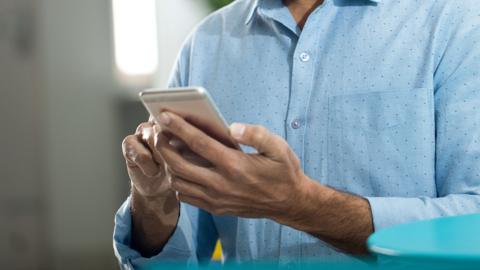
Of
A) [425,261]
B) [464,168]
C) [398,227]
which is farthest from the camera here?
[464,168]

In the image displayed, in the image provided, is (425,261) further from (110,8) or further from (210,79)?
(110,8)

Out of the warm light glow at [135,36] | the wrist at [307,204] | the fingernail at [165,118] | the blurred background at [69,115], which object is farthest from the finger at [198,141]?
the warm light glow at [135,36]

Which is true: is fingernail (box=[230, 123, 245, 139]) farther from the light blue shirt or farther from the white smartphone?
the light blue shirt

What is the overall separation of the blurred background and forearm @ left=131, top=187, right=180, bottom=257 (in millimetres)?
2374

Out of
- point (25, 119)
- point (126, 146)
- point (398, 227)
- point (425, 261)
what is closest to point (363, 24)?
point (126, 146)

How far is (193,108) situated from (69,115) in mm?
2944

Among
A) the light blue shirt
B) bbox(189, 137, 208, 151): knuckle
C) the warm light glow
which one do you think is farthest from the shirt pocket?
the warm light glow

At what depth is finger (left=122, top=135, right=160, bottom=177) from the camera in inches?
48.1

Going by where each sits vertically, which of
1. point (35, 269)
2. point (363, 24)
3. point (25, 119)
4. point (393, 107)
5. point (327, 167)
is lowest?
point (35, 269)

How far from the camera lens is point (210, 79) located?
152cm

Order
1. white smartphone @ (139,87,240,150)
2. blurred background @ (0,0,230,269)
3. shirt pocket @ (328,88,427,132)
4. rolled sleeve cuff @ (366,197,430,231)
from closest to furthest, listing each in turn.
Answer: white smartphone @ (139,87,240,150) → rolled sleeve cuff @ (366,197,430,231) → shirt pocket @ (328,88,427,132) → blurred background @ (0,0,230,269)

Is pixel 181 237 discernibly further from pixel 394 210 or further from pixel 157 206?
pixel 394 210

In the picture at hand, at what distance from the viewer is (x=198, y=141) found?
1045mm

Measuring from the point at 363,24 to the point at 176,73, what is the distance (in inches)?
15.1
